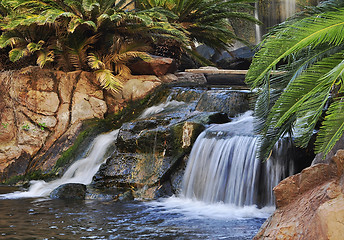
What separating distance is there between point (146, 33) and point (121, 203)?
5.35 m

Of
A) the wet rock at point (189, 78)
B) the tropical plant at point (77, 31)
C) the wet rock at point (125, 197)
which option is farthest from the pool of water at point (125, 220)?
the wet rock at point (189, 78)

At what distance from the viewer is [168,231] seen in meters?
5.48

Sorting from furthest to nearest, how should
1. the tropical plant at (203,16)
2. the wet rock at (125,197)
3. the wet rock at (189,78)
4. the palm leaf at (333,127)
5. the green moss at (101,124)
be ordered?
1. the tropical plant at (203,16)
2. the wet rock at (189,78)
3. the green moss at (101,124)
4. the wet rock at (125,197)
5. the palm leaf at (333,127)

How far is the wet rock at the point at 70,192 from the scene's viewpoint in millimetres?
7855

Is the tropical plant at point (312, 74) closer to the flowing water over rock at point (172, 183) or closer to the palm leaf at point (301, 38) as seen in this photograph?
the palm leaf at point (301, 38)

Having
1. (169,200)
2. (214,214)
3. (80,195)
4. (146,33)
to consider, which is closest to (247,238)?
(214,214)

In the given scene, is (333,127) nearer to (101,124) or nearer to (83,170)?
(83,170)

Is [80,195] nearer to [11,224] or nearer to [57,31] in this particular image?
[11,224]

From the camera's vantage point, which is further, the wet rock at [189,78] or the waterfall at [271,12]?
the waterfall at [271,12]

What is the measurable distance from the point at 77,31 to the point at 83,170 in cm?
339

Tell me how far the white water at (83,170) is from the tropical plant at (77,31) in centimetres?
147

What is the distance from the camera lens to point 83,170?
31.1ft

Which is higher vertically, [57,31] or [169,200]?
[57,31]

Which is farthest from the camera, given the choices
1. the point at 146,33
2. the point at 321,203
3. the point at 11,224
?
the point at 146,33
